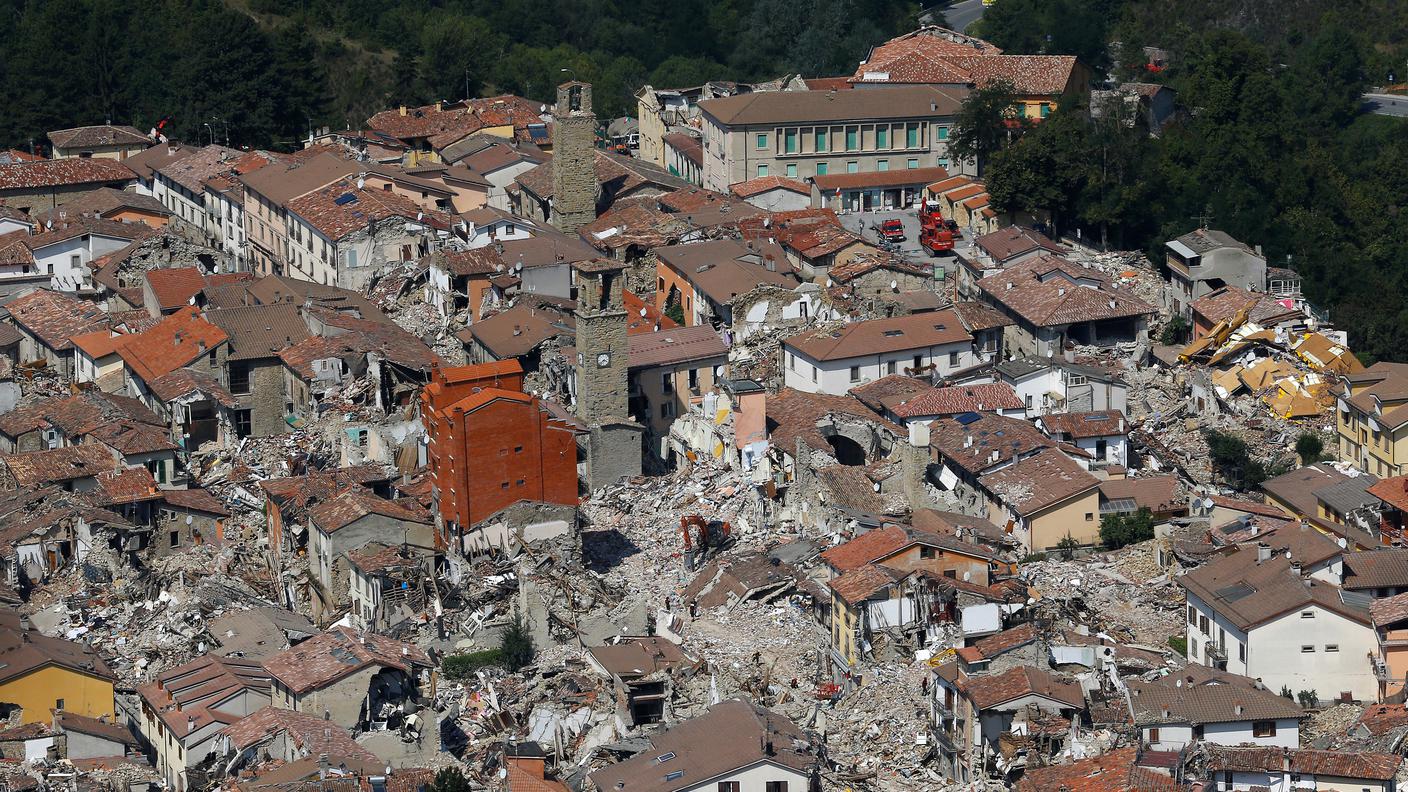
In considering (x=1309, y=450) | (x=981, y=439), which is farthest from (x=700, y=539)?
(x=1309, y=450)

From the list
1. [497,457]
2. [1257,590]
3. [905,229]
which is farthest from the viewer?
[905,229]

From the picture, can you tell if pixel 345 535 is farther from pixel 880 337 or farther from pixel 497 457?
pixel 880 337

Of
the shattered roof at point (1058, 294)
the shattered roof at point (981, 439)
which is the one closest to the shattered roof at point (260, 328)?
the shattered roof at point (1058, 294)

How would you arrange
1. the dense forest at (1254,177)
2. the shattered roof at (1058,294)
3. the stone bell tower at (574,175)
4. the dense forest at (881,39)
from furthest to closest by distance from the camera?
1. the stone bell tower at (574,175)
2. the dense forest at (881,39)
3. the dense forest at (1254,177)
4. the shattered roof at (1058,294)

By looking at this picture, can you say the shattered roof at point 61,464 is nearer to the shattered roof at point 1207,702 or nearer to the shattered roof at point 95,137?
the shattered roof at point 1207,702

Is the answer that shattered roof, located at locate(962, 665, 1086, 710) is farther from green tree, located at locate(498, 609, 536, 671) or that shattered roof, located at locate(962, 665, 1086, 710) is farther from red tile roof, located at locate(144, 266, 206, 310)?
red tile roof, located at locate(144, 266, 206, 310)

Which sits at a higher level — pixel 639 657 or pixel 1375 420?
pixel 1375 420

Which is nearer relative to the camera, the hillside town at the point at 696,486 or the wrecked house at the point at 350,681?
the hillside town at the point at 696,486
